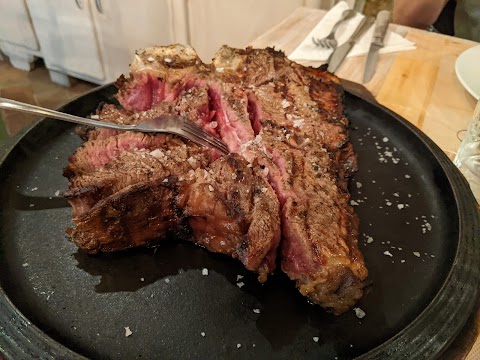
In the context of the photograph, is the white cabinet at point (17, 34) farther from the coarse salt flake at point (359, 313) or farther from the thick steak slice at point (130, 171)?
the coarse salt flake at point (359, 313)

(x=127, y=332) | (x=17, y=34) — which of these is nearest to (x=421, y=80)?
(x=127, y=332)

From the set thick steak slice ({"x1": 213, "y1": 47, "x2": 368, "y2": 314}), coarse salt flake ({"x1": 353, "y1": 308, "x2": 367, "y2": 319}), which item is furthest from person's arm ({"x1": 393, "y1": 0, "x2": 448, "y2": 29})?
coarse salt flake ({"x1": 353, "y1": 308, "x2": 367, "y2": 319})

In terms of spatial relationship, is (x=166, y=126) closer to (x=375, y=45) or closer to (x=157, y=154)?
(x=157, y=154)

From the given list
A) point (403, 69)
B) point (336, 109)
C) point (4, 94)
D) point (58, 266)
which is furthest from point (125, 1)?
point (58, 266)

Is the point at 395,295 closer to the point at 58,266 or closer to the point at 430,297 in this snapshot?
the point at 430,297

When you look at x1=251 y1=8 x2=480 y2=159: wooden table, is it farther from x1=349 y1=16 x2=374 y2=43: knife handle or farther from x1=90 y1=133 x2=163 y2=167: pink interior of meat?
x1=90 y1=133 x2=163 y2=167: pink interior of meat

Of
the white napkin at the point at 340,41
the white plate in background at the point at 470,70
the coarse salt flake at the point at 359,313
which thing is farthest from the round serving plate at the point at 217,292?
the white napkin at the point at 340,41
